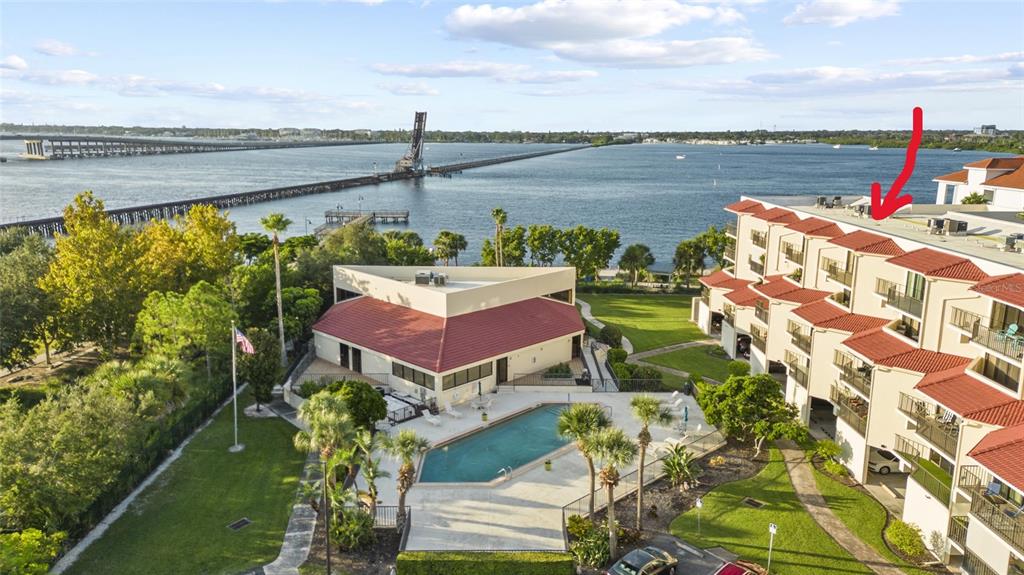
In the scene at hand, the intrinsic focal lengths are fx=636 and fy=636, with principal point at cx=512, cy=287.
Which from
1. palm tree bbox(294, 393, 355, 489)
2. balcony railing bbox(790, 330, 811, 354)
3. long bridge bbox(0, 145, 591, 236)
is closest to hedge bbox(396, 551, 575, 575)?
palm tree bbox(294, 393, 355, 489)

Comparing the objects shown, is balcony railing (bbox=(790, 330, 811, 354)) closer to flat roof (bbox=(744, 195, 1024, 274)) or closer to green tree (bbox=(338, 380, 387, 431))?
flat roof (bbox=(744, 195, 1024, 274))

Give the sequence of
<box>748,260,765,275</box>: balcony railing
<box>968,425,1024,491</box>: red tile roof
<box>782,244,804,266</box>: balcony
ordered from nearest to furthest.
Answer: <box>968,425,1024,491</box>: red tile roof, <box>782,244,804,266</box>: balcony, <box>748,260,765,275</box>: balcony railing

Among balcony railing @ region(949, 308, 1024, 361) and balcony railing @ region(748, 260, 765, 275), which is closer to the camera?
balcony railing @ region(949, 308, 1024, 361)

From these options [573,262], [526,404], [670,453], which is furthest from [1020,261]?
[573,262]

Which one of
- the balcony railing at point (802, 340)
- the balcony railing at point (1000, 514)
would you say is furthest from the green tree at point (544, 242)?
the balcony railing at point (1000, 514)

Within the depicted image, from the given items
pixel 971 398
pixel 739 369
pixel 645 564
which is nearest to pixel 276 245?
pixel 739 369

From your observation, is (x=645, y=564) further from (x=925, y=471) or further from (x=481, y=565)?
(x=925, y=471)

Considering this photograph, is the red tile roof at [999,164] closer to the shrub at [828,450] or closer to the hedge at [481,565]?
the shrub at [828,450]
